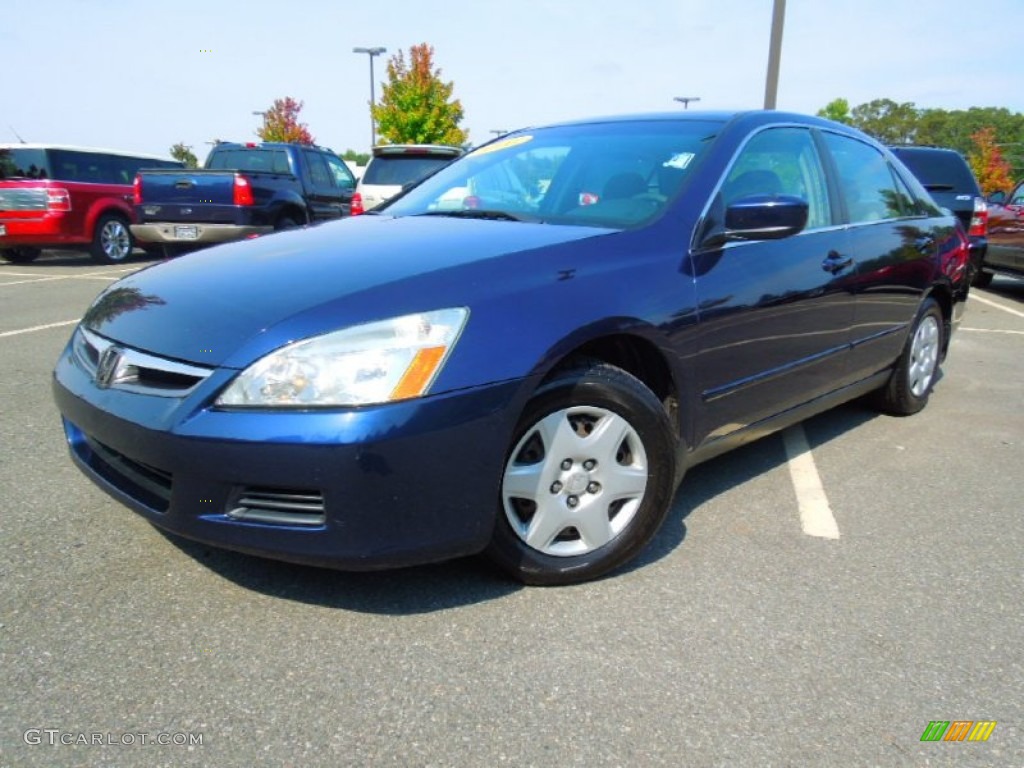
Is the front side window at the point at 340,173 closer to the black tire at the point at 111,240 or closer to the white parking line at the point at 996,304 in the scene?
the black tire at the point at 111,240

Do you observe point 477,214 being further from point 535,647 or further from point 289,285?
point 535,647

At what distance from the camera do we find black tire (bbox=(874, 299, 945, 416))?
14.6 feet

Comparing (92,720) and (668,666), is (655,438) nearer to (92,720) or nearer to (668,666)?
(668,666)

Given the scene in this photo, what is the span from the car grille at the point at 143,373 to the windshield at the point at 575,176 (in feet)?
4.45

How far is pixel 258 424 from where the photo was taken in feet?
6.73

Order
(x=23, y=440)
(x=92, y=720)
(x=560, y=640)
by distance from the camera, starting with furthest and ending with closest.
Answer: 1. (x=23, y=440)
2. (x=560, y=640)
3. (x=92, y=720)

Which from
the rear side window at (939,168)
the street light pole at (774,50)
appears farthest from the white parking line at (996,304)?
the street light pole at (774,50)

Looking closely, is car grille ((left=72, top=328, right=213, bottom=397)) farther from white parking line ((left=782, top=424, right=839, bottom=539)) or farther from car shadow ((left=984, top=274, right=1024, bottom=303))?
car shadow ((left=984, top=274, right=1024, bottom=303))

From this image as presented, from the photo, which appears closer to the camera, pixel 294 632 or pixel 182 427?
pixel 182 427

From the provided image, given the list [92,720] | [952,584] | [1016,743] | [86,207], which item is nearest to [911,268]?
[952,584]

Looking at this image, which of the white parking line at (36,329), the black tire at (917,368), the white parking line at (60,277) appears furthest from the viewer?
the white parking line at (60,277)

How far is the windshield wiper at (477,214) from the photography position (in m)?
3.06

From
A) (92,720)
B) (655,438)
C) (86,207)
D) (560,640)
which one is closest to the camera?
(92,720)

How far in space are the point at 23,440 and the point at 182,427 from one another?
2.21 m
